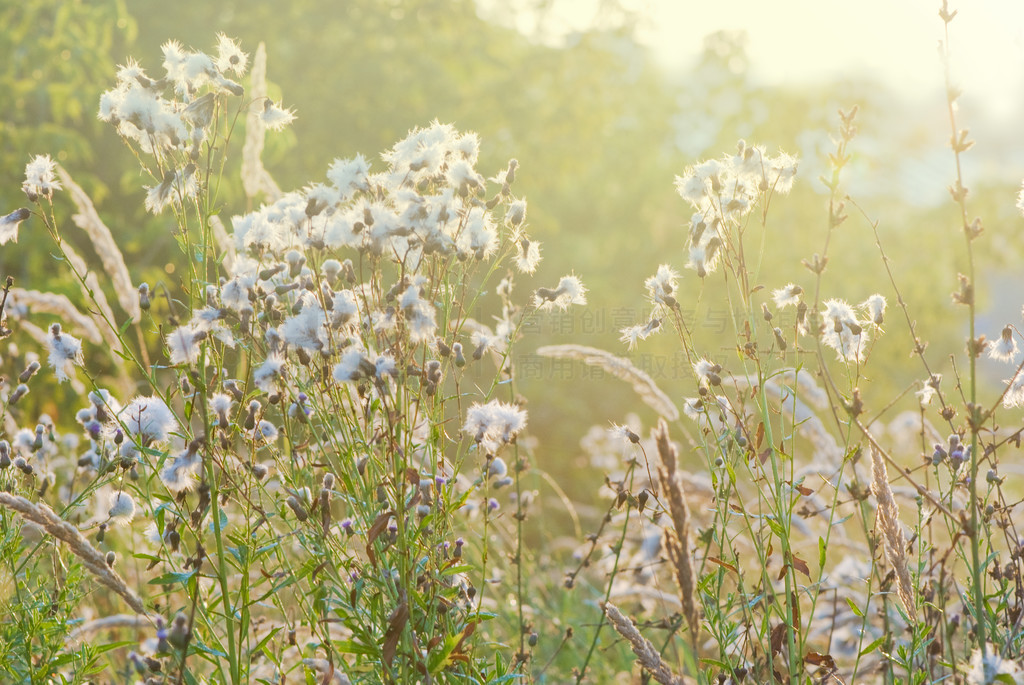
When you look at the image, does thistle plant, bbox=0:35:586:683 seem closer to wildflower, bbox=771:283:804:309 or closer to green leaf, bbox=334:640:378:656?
green leaf, bbox=334:640:378:656

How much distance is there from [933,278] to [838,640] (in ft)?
30.4

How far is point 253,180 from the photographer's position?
273 centimetres

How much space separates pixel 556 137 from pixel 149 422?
9028 mm

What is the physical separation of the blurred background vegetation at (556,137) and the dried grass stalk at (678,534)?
2.68m

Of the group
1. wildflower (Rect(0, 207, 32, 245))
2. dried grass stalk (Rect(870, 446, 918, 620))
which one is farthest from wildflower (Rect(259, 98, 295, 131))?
dried grass stalk (Rect(870, 446, 918, 620))

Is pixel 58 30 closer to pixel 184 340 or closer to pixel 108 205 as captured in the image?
pixel 108 205

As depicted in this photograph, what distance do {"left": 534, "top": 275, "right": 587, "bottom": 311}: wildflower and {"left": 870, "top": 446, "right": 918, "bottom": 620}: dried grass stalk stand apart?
79 cm

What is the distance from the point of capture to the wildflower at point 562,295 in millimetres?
2105

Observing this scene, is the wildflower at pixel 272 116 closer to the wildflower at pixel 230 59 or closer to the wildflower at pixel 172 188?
the wildflower at pixel 230 59

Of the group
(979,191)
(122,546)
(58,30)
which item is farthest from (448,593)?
(979,191)

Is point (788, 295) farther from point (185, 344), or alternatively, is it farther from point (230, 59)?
point (230, 59)

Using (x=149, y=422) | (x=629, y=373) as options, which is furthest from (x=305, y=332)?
(x=629, y=373)

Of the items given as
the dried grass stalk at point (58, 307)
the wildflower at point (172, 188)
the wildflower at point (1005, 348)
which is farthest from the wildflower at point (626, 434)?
the dried grass stalk at point (58, 307)

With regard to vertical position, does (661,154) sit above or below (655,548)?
above
